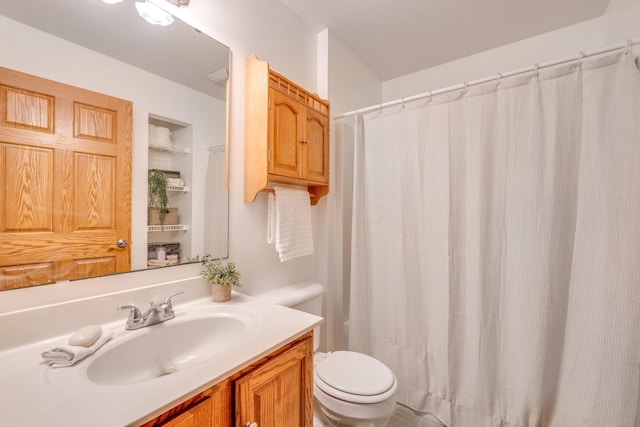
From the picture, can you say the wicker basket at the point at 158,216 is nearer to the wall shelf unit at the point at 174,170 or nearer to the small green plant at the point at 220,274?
the wall shelf unit at the point at 174,170

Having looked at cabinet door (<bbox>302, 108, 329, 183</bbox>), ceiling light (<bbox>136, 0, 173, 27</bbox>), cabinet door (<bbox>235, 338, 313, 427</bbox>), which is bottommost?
cabinet door (<bbox>235, 338, 313, 427</bbox>)

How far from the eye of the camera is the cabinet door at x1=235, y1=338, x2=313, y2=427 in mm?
728

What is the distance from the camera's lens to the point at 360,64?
224cm

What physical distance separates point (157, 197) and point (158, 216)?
7 centimetres

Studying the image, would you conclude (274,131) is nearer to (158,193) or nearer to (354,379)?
(158,193)

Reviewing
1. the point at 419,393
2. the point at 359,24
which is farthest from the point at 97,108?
the point at 419,393

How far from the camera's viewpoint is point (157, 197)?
3.46 ft

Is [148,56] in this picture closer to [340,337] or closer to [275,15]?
[275,15]

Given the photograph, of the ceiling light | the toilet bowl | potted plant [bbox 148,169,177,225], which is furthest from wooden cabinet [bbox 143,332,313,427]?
the ceiling light

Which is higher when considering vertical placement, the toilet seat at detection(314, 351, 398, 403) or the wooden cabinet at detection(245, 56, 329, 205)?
the wooden cabinet at detection(245, 56, 329, 205)

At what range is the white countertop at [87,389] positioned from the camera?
1.67 ft

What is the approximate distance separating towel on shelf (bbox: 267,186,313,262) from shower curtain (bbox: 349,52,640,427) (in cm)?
40

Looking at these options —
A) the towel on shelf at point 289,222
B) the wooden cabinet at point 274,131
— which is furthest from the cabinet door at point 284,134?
the towel on shelf at point 289,222

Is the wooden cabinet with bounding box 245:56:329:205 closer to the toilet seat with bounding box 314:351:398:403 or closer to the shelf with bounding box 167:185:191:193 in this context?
the shelf with bounding box 167:185:191:193
